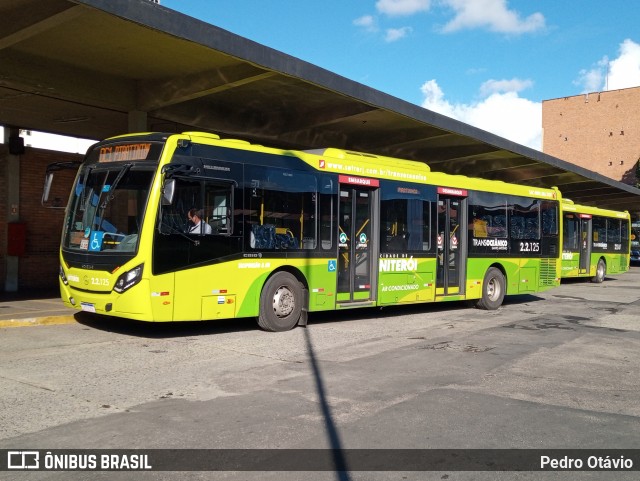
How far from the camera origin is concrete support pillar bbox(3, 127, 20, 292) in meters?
15.2

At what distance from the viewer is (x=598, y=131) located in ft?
210

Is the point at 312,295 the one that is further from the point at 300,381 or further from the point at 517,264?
the point at 517,264

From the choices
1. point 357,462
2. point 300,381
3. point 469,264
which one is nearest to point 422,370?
point 300,381

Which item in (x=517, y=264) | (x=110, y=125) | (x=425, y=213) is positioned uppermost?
(x=110, y=125)

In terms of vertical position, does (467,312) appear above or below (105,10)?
below

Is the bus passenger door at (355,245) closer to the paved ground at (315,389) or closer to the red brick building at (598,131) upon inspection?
the paved ground at (315,389)

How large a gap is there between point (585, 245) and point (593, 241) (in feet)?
2.84

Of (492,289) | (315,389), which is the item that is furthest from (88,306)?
(492,289)

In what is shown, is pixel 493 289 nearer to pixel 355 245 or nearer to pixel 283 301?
pixel 355 245

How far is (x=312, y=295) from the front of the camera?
37.1 feet

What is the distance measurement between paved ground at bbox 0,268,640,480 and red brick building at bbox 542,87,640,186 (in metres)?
56.5

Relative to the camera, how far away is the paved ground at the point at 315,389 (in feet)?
16.8

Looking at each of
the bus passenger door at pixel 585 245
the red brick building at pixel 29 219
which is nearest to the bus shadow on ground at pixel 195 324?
the red brick building at pixel 29 219

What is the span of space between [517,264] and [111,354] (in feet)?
38.5
